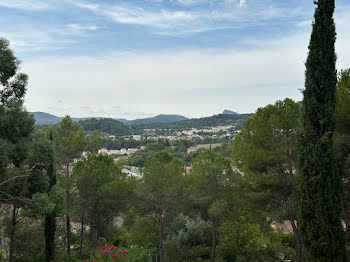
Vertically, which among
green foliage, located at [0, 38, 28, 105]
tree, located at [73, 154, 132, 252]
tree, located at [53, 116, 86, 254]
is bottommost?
tree, located at [73, 154, 132, 252]

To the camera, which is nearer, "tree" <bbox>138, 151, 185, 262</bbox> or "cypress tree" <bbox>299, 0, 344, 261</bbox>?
"cypress tree" <bbox>299, 0, 344, 261</bbox>

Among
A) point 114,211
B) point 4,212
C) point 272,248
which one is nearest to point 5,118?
point 4,212

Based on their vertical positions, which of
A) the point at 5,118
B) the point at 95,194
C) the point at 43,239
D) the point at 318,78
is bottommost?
the point at 43,239

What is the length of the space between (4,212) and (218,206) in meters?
8.37

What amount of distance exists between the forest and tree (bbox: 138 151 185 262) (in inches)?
1.7

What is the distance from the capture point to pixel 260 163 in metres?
10.1

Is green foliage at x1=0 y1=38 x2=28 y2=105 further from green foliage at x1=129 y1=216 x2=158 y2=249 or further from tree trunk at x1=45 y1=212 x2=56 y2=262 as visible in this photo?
green foliage at x1=129 y1=216 x2=158 y2=249

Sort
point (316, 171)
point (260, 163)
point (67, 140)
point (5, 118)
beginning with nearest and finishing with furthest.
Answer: point (5, 118) → point (316, 171) → point (260, 163) → point (67, 140)

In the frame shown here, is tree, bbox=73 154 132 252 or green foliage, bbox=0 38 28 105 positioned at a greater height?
green foliage, bbox=0 38 28 105

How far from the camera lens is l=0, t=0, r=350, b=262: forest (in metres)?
7.58

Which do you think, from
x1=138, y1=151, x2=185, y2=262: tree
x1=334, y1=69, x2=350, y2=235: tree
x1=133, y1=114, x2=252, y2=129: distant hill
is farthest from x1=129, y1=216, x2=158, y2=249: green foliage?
x1=133, y1=114, x2=252, y2=129: distant hill

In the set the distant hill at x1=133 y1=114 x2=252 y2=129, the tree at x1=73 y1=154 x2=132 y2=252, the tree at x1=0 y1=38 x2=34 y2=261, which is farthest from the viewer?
the distant hill at x1=133 y1=114 x2=252 y2=129

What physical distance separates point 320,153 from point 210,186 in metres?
4.95

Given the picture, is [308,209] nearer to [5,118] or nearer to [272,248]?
[272,248]
